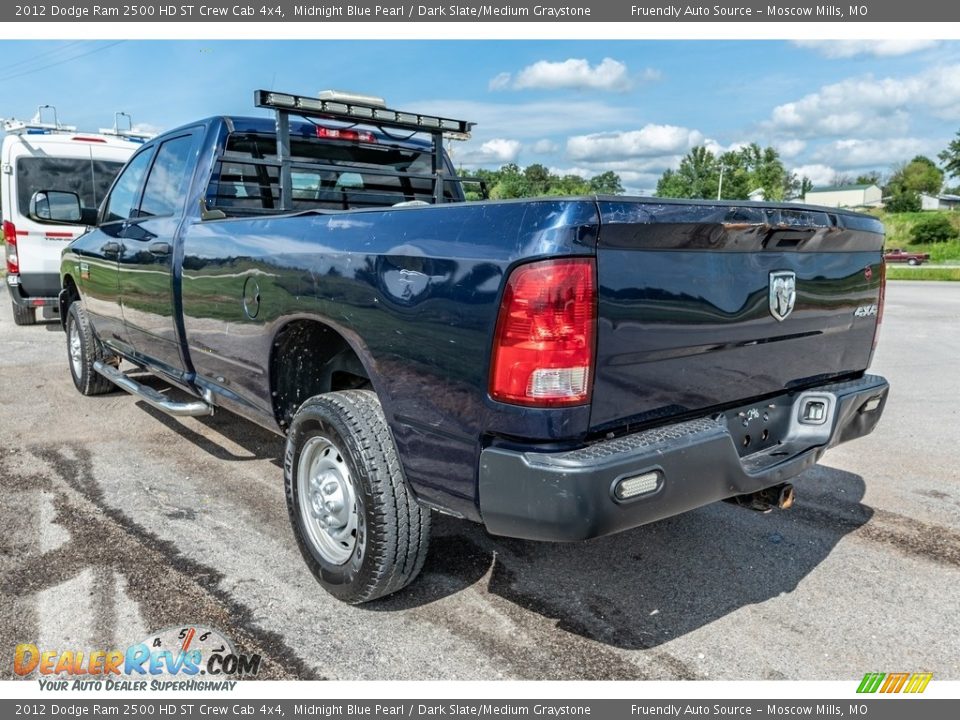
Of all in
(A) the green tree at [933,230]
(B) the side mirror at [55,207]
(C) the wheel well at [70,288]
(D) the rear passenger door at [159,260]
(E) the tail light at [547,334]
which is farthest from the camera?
(A) the green tree at [933,230]

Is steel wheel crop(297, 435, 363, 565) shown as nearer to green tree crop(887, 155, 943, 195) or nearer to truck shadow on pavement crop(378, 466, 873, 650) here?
truck shadow on pavement crop(378, 466, 873, 650)

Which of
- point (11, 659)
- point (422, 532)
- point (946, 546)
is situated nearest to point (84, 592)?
point (11, 659)

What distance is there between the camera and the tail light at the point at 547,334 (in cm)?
223

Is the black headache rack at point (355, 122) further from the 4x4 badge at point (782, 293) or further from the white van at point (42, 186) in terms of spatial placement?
the white van at point (42, 186)

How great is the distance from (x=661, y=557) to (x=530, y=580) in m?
0.69

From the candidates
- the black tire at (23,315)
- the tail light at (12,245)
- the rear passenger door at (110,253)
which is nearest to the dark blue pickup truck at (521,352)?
the rear passenger door at (110,253)

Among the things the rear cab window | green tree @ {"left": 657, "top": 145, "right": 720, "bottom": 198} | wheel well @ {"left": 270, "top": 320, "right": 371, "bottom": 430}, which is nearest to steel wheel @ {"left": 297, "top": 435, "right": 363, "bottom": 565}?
wheel well @ {"left": 270, "top": 320, "right": 371, "bottom": 430}

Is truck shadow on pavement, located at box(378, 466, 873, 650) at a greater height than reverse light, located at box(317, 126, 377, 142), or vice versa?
reverse light, located at box(317, 126, 377, 142)

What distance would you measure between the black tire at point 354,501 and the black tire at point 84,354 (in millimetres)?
3655

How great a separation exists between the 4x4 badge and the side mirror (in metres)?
5.12

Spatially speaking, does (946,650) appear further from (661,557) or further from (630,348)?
(630,348)

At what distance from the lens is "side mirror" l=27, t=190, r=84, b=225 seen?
18.3ft

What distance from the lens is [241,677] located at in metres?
2.65

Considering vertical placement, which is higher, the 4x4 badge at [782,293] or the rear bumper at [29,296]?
the 4x4 badge at [782,293]
